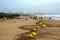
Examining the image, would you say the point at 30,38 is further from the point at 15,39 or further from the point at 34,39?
the point at 15,39

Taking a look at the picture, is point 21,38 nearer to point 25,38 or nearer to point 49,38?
point 25,38

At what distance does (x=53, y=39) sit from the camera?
16625mm

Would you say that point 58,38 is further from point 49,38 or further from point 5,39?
point 5,39

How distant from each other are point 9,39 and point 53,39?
3.56 m

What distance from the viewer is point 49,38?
1706cm

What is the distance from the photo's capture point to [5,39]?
52.9ft

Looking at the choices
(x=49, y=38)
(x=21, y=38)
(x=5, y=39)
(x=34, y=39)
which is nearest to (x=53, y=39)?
(x=49, y=38)

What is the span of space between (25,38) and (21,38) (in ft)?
1.14

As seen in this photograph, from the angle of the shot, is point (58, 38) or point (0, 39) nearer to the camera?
point (0, 39)

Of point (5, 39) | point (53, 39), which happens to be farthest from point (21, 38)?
point (53, 39)

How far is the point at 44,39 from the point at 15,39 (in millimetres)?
2339

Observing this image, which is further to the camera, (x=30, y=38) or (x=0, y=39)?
(x=30, y=38)

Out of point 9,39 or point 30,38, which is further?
point 30,38

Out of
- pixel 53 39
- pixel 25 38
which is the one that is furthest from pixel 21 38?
pixel 53 39
